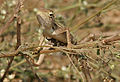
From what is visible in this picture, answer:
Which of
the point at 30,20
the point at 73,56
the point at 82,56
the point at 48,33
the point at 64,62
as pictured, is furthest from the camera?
the point at 64,62

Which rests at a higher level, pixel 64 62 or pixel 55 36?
pixel 55 36

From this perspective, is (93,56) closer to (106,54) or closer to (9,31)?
(106,54)

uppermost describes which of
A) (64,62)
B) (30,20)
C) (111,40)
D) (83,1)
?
(83,1)

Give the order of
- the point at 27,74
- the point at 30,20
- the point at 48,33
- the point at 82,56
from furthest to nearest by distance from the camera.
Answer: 1. the point at 30,20
2. the point at 27,74
3. the point at 48,33
4. the point at 82,56

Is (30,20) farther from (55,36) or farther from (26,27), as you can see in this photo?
(55,36)

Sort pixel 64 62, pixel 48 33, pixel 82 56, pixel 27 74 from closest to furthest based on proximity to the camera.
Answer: pixel 82 56 → pixel 48 33 → pixel 27 74 → pixel 64 62

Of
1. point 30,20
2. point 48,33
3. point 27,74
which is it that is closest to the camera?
point 48,33

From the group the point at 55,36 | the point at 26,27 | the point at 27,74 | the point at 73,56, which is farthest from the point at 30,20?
the point at 73,56

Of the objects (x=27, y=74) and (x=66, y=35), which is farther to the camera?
(x=27, y=74)

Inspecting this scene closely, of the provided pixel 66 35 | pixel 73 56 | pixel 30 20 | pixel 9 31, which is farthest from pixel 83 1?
pixel 73 56
